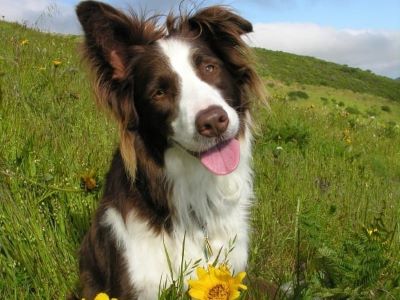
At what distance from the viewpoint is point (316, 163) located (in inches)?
206

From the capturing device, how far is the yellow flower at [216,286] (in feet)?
4.64

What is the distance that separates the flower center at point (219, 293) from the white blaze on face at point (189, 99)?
1.24 m

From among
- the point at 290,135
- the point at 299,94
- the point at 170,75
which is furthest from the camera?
the point at 299,94

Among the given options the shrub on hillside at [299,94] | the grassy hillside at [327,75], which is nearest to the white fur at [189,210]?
the shrub on hillside at [299,94]

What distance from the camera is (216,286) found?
143cm

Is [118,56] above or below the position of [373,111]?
below

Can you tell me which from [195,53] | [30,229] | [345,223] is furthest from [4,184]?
[345,223]

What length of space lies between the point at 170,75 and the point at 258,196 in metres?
1.55

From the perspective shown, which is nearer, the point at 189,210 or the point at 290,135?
the point at 189,210

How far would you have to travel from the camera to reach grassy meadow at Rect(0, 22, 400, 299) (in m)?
2.07

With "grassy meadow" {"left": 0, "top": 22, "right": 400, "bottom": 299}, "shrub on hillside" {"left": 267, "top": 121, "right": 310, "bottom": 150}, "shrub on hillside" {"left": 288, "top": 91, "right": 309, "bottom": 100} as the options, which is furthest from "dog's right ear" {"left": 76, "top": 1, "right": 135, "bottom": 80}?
"shrub on hillside" {"left": 288, "top": 91, "right": 309, "bottom": 100}

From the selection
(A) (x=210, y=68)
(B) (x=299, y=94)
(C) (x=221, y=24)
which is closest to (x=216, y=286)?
(A) (x=210, y=68)

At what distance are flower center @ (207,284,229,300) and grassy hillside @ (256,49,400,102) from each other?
19434 millimetres

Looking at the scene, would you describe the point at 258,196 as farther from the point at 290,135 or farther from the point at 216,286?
the point at 216,286
